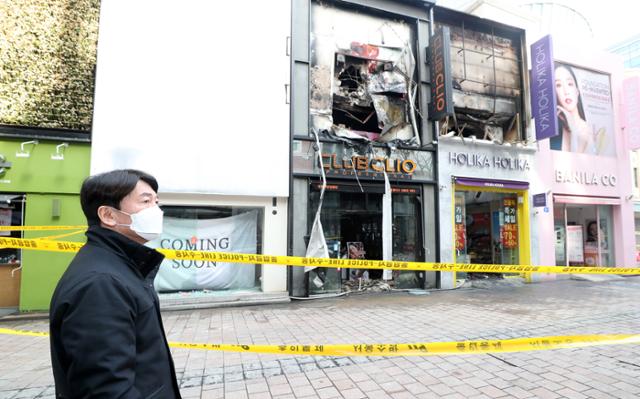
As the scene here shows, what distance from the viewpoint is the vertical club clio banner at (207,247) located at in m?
8.35

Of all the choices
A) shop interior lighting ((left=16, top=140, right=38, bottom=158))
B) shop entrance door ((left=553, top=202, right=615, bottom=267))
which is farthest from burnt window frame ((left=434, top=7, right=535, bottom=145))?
shop interior lighting ((left=16, top=140, right=38, bottom=158))

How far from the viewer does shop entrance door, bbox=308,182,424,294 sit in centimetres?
960

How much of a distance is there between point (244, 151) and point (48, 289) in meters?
5.34

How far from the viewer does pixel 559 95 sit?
517 inches

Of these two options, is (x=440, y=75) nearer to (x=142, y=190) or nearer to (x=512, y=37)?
(x=512, y=37)

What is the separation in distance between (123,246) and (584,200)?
16.1 metres

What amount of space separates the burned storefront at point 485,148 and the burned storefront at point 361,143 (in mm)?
956

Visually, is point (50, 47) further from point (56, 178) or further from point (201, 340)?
point (201, 340)

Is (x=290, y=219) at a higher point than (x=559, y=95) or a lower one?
lower

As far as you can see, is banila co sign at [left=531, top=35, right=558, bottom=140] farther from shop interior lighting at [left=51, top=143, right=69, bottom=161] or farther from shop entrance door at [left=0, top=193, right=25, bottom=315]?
shop entrance door at [left=0, top=193, right=25, bottom=315]

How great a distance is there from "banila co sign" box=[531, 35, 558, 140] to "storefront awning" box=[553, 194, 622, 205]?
8.60ft

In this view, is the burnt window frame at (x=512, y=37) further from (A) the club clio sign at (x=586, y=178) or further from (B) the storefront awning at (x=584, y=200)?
(B) the storefront awning at (x=584, y=200)

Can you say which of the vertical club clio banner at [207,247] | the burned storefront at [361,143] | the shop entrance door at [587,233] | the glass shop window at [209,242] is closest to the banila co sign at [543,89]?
the shop entrance door at [587,233]

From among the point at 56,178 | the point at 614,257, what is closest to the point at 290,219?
the point at 56,178
